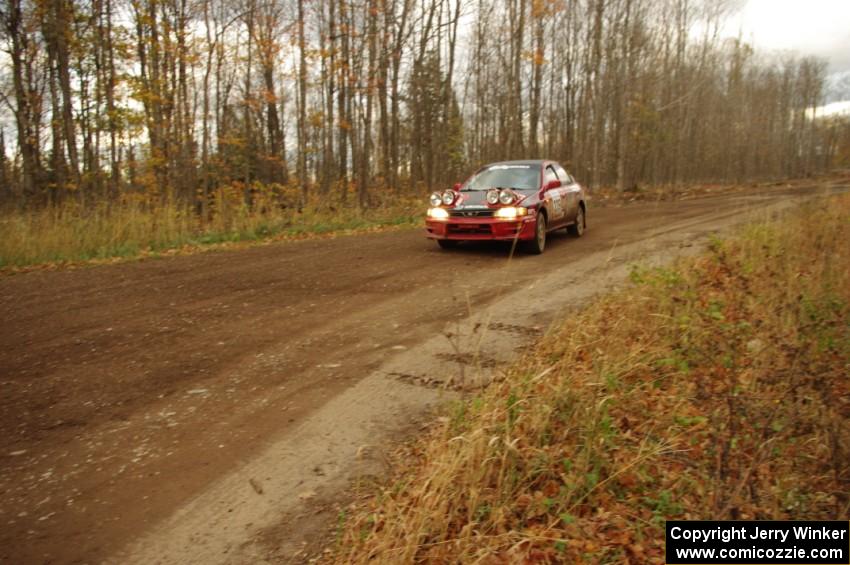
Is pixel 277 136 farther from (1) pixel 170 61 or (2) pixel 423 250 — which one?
(2) pixel 423 250

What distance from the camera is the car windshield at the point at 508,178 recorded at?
35.3 ft

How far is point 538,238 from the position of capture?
33.6 ft

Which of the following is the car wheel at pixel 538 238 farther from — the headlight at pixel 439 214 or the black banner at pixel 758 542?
the black banner at pixel 758 542

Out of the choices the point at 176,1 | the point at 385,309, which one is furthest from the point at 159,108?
the point at 385,309

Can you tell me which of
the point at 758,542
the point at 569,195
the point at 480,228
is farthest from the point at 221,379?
the point at 569,195

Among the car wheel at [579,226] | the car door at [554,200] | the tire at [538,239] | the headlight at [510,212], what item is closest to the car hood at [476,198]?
the headlight at [510,212]

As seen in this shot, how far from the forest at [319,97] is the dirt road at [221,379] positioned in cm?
685

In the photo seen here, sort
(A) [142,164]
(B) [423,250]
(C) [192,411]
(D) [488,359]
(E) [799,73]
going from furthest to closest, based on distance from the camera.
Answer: (E) [799,73], (A) [142,164], (B) [423,250], (D) [488,359], (C) [192,411]

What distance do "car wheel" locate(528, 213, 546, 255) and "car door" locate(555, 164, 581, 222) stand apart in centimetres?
143

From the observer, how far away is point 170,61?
22.4 meters

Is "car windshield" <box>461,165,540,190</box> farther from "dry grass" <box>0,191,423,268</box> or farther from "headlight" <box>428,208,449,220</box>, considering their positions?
"dry grass" <box>0,191,423,268</box>

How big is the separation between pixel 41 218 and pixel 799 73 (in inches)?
3331

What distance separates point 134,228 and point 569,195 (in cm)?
931

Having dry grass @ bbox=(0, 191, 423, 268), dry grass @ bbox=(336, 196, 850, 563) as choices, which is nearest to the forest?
dry grass @ bbox=(0, 191, 423, 268)
